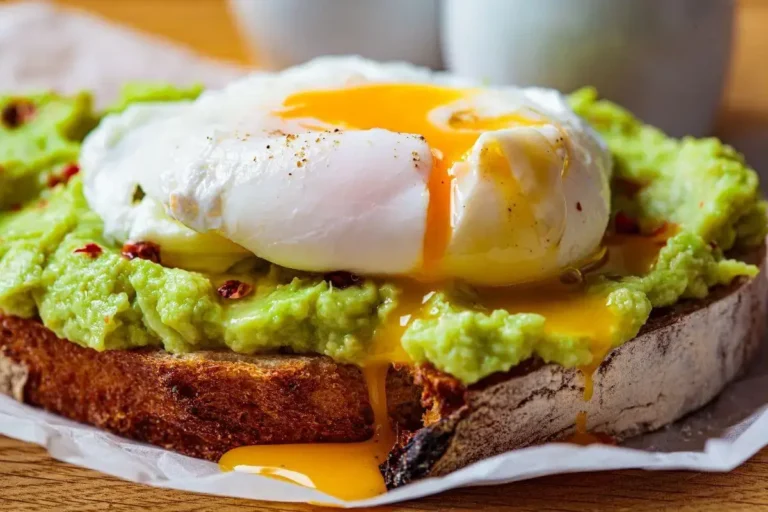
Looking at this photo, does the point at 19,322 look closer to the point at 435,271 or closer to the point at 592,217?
the point at 435,271

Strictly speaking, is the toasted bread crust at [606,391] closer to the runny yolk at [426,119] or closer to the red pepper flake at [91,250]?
the runny yolk at [426,119]

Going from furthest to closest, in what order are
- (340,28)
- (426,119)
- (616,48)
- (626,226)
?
(340,28) → (616,48) → (626,226) → (426,119)

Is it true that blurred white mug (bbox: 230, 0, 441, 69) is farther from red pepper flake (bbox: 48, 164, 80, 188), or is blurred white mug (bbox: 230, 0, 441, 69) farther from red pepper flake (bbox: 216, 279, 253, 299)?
red pepper flake (bbox: 216, 279, 253, 299)

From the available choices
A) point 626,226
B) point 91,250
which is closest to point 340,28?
point 626,226

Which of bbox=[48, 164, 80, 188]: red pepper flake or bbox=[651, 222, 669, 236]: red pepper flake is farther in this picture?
bbox=[48, 164, 80, 188]: red pepper flake

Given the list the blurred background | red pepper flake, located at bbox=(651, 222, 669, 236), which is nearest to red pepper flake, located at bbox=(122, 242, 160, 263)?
red pepper flake, located at bbox=(651, 222, 669, 236)

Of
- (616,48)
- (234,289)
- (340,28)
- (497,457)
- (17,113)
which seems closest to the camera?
(497,457)

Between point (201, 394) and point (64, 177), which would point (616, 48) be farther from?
point (201, 394)

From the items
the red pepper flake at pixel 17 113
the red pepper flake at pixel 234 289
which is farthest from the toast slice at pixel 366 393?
the red pepper flake at pixel 17 113
